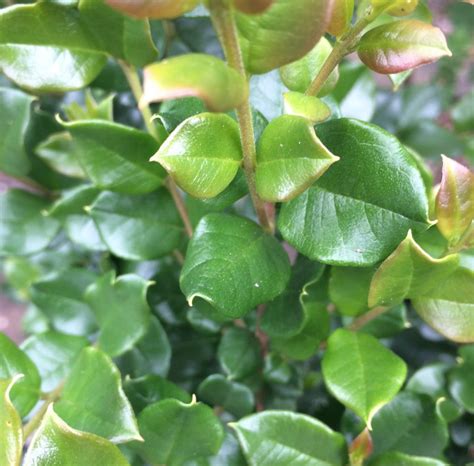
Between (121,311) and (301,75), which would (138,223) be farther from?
(301,75)

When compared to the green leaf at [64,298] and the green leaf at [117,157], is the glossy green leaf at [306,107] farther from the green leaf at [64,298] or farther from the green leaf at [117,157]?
the green leaf at [64,298]

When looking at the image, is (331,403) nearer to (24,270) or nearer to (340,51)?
(340,51)

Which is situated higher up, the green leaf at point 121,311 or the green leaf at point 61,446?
the green leaf at point 61,446

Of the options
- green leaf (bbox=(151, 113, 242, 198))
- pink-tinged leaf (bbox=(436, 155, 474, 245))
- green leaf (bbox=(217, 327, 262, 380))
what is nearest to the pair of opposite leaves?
green leaf (bbox=(151, 113, 242, 198))

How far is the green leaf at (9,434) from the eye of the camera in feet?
1.29

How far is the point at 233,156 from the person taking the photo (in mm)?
391

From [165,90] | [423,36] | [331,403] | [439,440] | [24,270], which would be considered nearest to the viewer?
[165,90]

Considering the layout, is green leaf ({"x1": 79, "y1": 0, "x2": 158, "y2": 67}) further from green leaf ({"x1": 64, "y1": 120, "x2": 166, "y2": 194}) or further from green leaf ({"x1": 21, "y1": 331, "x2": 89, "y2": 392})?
green leaf ({"x1": 21, "y1": 331, "x2": 89, "y2": 392})

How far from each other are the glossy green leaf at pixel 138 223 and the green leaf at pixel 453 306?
234 mm

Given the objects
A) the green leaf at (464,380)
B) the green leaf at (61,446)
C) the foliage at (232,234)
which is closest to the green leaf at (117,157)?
the foliage at (232,234)

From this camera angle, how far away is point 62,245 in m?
0.84

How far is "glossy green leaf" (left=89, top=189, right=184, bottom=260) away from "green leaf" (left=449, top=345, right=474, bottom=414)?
0.29 meters

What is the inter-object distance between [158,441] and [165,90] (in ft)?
0.99

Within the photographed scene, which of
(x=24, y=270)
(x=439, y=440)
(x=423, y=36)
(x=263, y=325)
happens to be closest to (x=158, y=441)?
(x=263, y=325)
